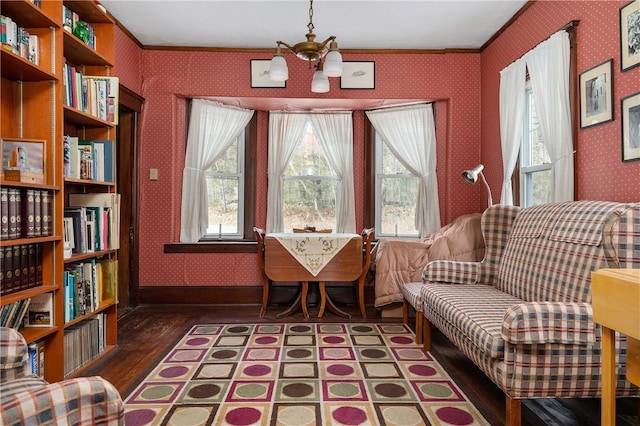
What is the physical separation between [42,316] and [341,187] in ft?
9.82

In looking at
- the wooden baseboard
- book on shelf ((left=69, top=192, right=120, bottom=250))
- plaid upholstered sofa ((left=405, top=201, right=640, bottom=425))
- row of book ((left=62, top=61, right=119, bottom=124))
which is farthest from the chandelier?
the wooden baseboard

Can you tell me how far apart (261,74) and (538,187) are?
109 inches

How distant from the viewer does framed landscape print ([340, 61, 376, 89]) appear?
4.21 m

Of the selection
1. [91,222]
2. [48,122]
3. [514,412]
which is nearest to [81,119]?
[48,122]

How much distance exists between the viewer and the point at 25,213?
202cm

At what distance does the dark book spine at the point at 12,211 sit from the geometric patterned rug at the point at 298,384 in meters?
0.98

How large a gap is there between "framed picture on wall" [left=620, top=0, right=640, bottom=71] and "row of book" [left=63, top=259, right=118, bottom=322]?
335 cm

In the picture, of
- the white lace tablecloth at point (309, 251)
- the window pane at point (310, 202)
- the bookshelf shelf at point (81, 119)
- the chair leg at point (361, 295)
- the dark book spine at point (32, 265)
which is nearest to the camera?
the dark book spine at point (32, 265)

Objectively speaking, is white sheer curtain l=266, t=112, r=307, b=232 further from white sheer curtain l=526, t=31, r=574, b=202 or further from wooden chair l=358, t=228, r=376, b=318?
white sheer curtain l=526, t=31, r=574, b=202

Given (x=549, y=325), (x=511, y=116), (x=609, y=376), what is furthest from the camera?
(x=511, y=116)

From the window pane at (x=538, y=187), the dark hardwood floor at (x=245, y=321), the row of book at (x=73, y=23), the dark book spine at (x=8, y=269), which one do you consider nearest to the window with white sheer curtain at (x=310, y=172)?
the dark hardwood floor at (x=245, y=321)

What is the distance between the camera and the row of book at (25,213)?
6.24 feet

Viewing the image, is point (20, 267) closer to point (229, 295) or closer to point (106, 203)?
point (106, 203)

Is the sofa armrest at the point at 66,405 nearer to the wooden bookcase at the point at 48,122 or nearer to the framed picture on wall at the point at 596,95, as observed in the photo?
the wooden bookcase at the point at 48,122
